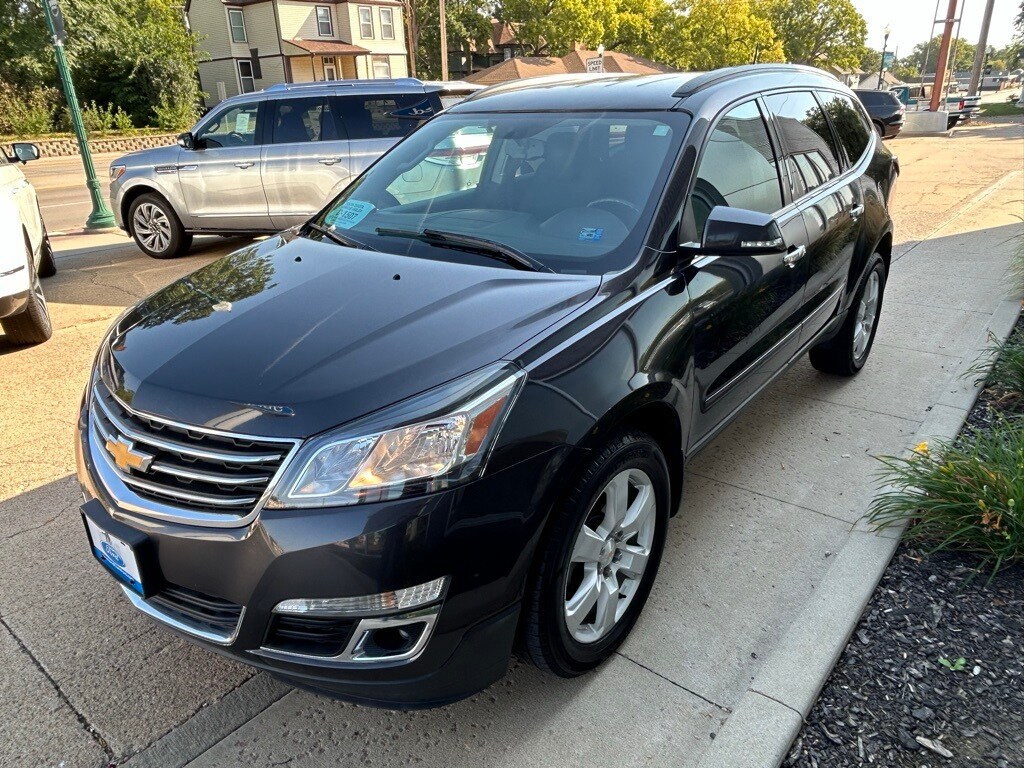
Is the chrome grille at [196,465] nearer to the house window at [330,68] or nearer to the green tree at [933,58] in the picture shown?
the house window at [330,68]

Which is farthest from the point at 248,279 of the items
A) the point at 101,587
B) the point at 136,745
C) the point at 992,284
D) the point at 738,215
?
the point at 992,284

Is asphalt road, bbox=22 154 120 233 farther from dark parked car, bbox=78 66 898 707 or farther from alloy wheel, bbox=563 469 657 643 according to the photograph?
alloy wheel, bbox=563 469 657 643

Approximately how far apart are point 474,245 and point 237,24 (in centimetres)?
4948

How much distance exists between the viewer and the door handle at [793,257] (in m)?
3.34

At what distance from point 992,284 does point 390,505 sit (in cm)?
683

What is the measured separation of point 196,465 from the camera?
2.01 meters

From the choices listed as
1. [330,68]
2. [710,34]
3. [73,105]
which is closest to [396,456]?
[73,105]

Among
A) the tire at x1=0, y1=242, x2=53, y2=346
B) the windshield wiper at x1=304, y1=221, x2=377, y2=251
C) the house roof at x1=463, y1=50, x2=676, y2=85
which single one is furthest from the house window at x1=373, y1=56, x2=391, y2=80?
the windshield wiper at x1=304, y1=221, x2=377, y2=251

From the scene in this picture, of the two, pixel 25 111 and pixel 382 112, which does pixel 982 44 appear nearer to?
pixel 382 112

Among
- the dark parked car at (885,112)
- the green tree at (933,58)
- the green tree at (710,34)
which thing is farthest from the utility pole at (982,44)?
the green tree at (933,58)

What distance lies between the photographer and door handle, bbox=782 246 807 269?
3.34 m

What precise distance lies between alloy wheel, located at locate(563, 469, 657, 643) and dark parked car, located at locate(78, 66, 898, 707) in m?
0.01

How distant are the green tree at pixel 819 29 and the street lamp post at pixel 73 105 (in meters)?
65.8

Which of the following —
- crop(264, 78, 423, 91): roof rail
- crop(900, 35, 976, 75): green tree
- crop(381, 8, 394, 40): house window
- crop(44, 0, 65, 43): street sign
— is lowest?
crop(900, 35, 976, 75): green tree
